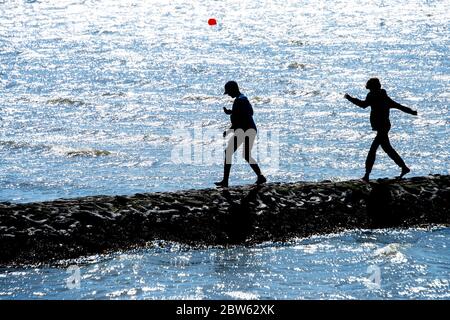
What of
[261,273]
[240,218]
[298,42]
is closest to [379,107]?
[240,218]

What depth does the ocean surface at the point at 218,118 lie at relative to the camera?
12.9 metres

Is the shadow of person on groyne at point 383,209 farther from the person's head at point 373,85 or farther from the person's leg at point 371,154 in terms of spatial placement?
the person's head at point 373,85

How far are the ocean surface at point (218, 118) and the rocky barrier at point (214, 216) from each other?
0.33 m

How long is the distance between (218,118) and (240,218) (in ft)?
55.7

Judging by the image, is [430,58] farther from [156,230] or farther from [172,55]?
[156,230]

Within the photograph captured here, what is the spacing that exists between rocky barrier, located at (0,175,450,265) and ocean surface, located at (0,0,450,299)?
33 cm

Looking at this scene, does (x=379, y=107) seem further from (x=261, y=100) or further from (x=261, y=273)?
(x=261, y=100)

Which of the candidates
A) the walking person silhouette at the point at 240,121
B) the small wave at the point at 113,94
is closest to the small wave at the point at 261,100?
the small wave at the point at 113,94

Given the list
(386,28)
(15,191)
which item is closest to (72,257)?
(15,191)

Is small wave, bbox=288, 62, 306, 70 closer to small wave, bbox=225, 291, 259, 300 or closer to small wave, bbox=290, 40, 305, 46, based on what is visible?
small wave, bbox=290, 40, 305, 46

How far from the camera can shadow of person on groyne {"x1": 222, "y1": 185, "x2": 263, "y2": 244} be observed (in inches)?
560

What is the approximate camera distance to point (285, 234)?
14453 millimetres

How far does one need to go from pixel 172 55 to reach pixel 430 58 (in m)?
12.8

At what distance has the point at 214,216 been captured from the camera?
14328 millimetres
